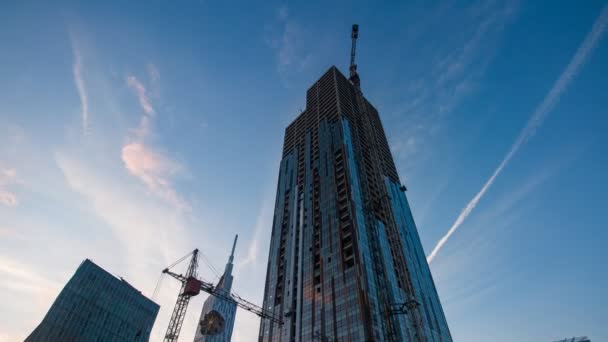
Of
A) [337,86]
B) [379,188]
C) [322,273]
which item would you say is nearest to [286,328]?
[322,273]

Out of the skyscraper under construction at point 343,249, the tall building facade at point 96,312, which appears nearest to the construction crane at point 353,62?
the skyscraper under construction at point 343,249

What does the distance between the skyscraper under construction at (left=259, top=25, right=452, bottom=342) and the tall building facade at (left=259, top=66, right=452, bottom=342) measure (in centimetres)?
28

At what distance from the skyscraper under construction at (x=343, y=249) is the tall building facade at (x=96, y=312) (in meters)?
72.9

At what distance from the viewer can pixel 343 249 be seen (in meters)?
84.1

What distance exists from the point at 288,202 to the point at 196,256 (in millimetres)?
38285

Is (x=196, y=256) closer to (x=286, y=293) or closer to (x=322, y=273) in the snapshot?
(x=286, y=293)

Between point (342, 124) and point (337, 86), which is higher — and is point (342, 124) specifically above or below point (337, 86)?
below

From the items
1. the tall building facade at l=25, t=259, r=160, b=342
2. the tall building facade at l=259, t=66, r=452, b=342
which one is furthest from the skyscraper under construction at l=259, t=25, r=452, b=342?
the tall building facade at l=25, t=259, r=160, b=342

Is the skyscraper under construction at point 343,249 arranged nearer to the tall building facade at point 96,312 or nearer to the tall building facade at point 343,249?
the tall building facade at point 343,249

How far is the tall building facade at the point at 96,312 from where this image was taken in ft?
372

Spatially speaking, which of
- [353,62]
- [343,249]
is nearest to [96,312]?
[343,249]

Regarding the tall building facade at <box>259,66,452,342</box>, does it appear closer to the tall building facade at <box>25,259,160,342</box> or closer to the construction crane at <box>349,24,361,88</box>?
the construction crane at <box>349,24,361,88</box>

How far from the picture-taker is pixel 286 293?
8869cm

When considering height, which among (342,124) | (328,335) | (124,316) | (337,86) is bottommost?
(328,335)
